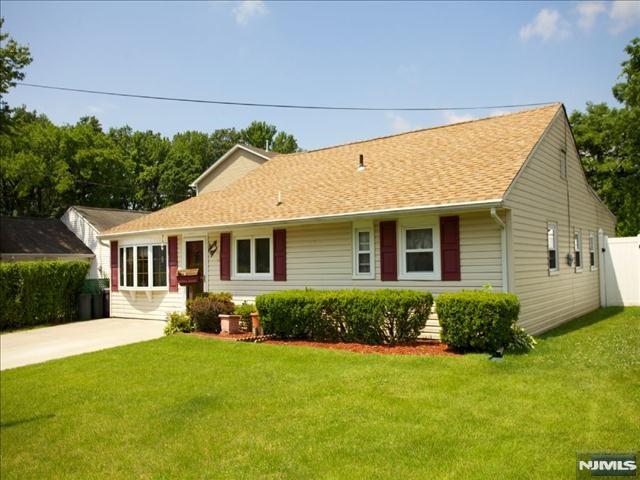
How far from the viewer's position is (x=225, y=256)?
15125 millimetres

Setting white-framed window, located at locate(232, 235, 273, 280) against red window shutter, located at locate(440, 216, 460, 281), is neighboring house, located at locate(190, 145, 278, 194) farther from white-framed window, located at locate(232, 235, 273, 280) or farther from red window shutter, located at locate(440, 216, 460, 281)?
red window shutter, located at locate(440, 216, 460, 281)

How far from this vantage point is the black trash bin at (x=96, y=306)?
61.2ft

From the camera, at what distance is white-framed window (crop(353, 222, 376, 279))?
1238cm

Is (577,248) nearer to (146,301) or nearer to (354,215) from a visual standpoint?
(354,215)

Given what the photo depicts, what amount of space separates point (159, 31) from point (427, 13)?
6636mm

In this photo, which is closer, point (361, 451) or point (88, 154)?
point (361, 451)

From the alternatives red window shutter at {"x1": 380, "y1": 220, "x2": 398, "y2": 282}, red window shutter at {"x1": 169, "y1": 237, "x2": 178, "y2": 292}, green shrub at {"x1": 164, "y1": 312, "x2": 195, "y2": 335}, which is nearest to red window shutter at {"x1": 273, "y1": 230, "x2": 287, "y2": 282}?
green shrub at {"x1": 164, "y1": 312, "x2": 195, "y2": 335}

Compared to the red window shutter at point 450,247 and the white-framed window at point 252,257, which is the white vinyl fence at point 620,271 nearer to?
the red window shutter at point 450,247

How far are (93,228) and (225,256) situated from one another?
1769cm

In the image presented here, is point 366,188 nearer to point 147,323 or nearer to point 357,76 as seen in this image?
point 357,76

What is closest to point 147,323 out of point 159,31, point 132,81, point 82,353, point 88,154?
point 82,353

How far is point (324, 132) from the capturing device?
23.0 m

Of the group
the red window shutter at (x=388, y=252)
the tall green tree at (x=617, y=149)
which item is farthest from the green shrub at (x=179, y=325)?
the tall green tree at (x=617, y=149)

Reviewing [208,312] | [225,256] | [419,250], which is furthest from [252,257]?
[419,250]
